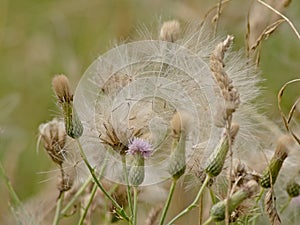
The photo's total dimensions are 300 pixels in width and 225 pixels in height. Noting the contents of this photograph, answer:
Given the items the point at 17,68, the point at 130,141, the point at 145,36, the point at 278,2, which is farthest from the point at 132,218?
the point at 17,68

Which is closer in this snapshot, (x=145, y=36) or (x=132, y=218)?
(x=132, y=218)

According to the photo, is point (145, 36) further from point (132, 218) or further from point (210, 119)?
point (132, 218)

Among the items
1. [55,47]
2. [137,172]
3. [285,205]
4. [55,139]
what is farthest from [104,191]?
[55,47]

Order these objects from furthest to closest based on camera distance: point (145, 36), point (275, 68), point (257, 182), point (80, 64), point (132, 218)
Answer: point (80, 64)
point (275, 68)
point (145, 36)
point (257, 182)
point (132, 218)

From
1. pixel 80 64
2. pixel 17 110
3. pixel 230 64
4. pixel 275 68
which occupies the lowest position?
pixel 17 110

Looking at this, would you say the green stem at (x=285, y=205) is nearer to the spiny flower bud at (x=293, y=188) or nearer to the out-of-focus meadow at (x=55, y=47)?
the spiny flower bud at (x=293, y=188)

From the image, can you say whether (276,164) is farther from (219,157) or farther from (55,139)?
(55,139)

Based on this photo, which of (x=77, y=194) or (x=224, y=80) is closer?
(x=224, y=80)
